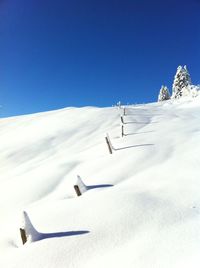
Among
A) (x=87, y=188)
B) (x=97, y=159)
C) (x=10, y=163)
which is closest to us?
(x=87, y=188)

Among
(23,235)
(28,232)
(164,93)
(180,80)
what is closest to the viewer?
(28,232)

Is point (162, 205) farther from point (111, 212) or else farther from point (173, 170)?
point (173, 170)

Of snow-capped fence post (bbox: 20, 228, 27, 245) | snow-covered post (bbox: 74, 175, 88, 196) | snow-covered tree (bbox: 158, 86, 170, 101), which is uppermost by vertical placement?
snow-covered tree (bbox: 158, 86, 170, 101)

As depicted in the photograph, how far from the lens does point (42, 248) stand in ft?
16.1

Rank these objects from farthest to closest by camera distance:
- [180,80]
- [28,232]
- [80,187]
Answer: [180,80]
[80,187]
[28,232]

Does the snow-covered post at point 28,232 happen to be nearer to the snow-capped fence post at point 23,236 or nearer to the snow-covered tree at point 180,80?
the snow-capped fence post at point 23,236

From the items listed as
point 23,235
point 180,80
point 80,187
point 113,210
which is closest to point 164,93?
point 180,80

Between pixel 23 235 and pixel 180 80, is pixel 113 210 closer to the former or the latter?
pixel 23 235

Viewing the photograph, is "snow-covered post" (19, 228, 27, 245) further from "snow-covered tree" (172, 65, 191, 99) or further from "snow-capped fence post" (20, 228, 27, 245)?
"snow-covered tree" (172, 65, 191, 99)

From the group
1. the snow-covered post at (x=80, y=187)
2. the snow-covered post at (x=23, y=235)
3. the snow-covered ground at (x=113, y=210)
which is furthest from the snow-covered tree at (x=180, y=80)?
the snow-covered post at (x=23, y=235)

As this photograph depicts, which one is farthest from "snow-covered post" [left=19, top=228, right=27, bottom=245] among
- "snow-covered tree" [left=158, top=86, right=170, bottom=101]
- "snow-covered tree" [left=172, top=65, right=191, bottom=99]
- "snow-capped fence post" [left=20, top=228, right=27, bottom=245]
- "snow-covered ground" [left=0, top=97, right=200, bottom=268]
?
"snow-covered tree" [left=158, top=86, right=170, bottom=101]

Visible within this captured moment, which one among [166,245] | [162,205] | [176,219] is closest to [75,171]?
[162,205]

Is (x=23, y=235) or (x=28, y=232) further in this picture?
(x=23, y=235)

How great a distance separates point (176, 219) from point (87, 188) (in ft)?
12.3
